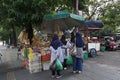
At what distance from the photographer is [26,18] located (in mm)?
11031

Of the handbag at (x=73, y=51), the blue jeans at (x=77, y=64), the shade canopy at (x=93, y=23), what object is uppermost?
the shade canopy at (x=93, y=23)

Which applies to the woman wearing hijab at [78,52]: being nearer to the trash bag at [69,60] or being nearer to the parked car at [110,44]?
the trash bag at [69,60]

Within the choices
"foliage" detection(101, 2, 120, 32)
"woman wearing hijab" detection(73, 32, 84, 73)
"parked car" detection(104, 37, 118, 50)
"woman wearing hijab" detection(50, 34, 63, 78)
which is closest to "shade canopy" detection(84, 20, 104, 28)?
"parked car" detection(104, 37, 118, 50)

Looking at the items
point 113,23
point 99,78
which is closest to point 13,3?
point 99,78

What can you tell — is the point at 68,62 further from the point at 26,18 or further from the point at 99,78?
the point at 26,18

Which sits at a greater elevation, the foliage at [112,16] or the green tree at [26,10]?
the foliage at [112,16]

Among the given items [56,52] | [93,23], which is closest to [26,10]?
[56,52]

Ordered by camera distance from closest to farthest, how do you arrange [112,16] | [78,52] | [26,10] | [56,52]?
[56,52]
[78,52]
[26,10]
[112,16]

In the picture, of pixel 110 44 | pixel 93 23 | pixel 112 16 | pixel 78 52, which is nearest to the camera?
pixel 78 52

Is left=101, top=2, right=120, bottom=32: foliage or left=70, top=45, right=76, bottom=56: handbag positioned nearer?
left=70, top=45, right=76, bottom=56: handbag

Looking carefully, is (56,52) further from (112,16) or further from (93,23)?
(112,16)

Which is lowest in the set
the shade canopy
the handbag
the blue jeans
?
the blue jeans

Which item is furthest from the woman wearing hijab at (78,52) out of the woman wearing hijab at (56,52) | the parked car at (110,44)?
the parked car at (110,44)

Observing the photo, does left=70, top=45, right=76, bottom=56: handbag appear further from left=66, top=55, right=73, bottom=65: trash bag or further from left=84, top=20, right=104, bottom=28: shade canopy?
left=84, top=20, right=104, bottom=28: shade canopy
